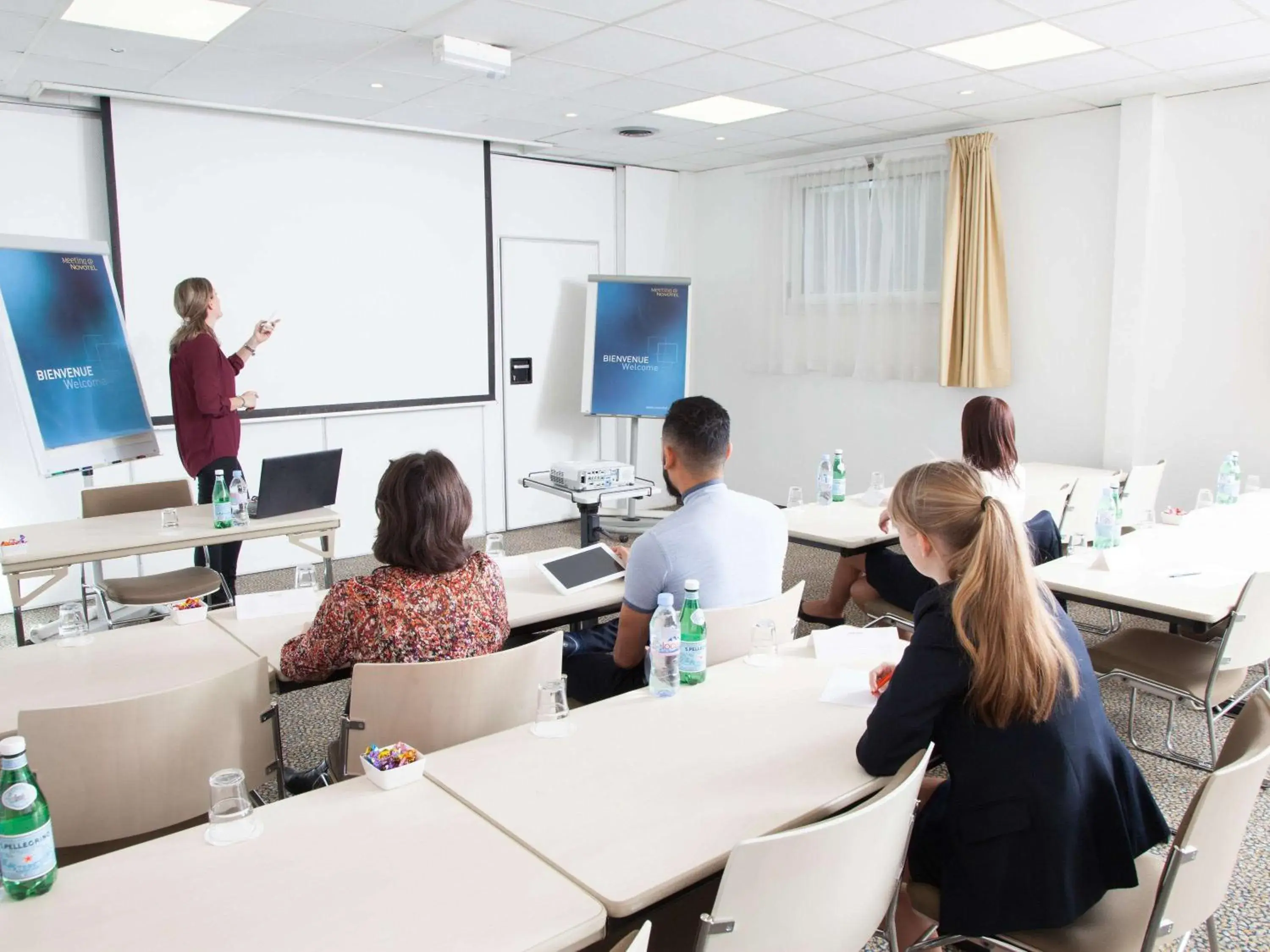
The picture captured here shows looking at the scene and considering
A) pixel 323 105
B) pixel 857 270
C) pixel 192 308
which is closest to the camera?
pixel 192 308

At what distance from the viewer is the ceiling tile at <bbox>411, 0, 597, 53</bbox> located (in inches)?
150

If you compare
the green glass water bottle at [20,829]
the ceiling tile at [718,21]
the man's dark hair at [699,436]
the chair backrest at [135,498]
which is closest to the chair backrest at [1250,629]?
the man's dark hair at [699,436]

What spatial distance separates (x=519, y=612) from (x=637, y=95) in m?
3.49

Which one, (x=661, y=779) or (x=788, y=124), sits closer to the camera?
(x=661, y=779)

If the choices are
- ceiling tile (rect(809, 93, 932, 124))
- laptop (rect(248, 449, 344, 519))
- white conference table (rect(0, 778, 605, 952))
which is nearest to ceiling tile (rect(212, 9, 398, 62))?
laptop (rect(248, 449, 344, 519))

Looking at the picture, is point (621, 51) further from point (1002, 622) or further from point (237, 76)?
point (1002, 622)

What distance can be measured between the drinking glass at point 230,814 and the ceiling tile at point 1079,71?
4.69 metres

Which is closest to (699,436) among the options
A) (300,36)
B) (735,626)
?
(735,626)

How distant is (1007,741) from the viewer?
64.9 inches

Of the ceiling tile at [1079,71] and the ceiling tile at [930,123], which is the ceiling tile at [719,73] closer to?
the ceiling tile at [1079,71]

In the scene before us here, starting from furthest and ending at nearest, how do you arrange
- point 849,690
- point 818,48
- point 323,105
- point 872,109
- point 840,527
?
1. point 872,109
2. point 323,105
3. point 818,48
4. point 840,527
5. point 849,690

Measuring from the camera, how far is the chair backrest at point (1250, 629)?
2.84 m

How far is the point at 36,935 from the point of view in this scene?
130cm

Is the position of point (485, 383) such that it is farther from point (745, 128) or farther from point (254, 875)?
point (254, 875)
